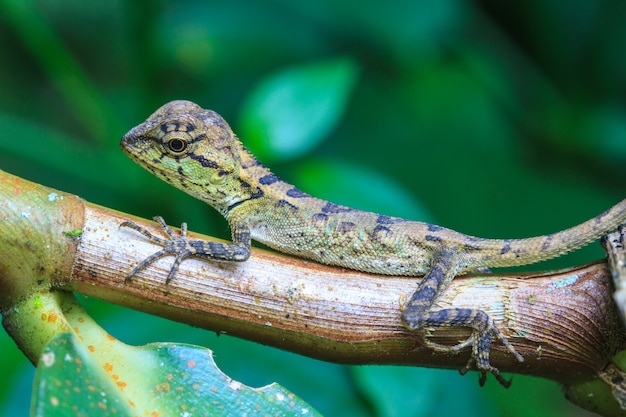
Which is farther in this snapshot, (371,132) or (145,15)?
(371,132)

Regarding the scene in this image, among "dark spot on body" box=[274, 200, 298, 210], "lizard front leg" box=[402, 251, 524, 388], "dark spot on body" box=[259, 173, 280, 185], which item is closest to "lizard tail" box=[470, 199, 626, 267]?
"lizard front leg" box=[402, 251, 524, 388]

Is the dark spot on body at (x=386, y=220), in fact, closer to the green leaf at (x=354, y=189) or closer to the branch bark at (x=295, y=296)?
the green leaf at (x=354, y=189)

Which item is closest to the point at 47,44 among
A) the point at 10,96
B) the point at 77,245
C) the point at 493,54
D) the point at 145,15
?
the point at 145,15

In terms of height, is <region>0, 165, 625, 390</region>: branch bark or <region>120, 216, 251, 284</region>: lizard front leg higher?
<region>120, 216, 251, 284</region>: lizard front leg

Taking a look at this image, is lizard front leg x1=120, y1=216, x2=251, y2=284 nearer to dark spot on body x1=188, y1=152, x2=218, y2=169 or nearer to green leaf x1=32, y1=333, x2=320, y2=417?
green leaf x1=32, y1=333, x2=320, y2=417

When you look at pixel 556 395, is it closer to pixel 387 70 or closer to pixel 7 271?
pixel 387 70

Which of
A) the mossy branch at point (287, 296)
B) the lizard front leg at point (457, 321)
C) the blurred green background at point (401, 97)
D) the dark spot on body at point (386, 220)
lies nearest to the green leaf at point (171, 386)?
the mossy branch at point (287, 296)
